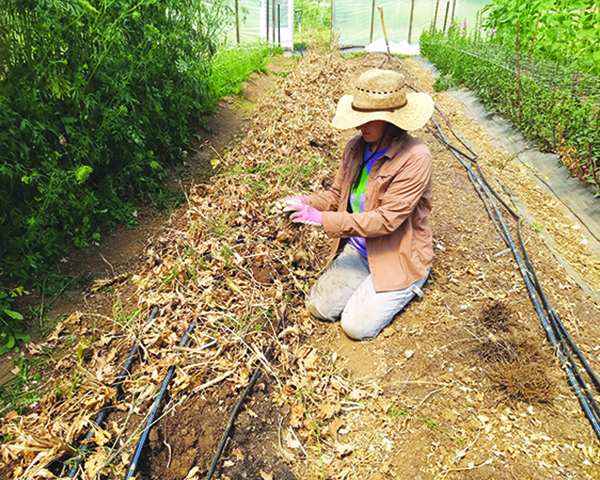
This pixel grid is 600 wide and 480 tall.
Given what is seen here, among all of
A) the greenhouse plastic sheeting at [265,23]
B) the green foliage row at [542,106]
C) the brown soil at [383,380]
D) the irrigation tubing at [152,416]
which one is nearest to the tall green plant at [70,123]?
the brown soil at [383,380]

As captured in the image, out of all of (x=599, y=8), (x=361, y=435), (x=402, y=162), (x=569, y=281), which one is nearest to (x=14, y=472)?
(x=361, y=435)

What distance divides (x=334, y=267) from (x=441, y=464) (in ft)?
4.81

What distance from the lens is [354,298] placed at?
9.61 feet

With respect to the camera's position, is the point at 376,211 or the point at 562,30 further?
the point at 562,30

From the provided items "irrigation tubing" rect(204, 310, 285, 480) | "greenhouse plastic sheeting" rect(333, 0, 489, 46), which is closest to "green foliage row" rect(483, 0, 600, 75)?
"irrigation tubing" rect(204, 310, 285, 480)

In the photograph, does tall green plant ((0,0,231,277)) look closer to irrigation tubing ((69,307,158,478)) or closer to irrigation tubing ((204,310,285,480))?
irrigation tubing ((69,307,158,478))

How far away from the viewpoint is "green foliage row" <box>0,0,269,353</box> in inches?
110

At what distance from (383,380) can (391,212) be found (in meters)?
1.01

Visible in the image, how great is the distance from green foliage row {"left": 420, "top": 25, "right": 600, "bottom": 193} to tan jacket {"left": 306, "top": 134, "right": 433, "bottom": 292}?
97.0 inches

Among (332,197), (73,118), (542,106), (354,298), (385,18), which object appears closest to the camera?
(354,298)

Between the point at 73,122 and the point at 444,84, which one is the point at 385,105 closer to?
the point at 73,122

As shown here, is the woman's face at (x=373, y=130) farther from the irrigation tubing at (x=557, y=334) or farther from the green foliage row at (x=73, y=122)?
the green foliage row at (x=73, y=122)

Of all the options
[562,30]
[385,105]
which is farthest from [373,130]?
[562,30]

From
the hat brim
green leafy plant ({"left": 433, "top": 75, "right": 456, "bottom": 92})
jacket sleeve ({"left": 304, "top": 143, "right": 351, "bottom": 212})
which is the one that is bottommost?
green leafy plant ({"left": 433, "top": 75, "right": 456, "bottom": 92})
